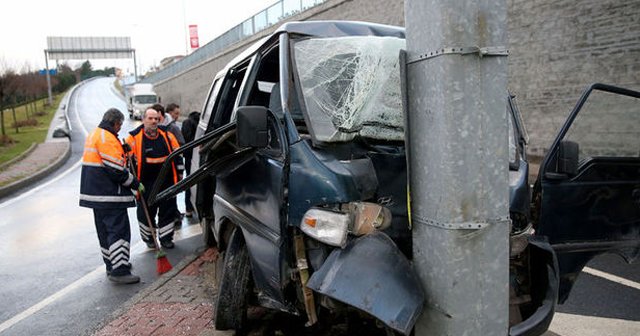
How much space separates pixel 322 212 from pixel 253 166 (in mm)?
823

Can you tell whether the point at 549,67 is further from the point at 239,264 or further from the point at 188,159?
the point at 239,264

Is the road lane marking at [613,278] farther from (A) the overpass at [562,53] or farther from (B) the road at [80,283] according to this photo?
(A) the overpass at [562,53]

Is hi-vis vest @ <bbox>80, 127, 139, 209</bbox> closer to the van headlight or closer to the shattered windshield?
the shattered windshield

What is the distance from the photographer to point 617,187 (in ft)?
11.6

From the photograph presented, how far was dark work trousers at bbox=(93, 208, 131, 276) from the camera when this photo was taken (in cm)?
521

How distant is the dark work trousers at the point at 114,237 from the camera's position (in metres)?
5.21

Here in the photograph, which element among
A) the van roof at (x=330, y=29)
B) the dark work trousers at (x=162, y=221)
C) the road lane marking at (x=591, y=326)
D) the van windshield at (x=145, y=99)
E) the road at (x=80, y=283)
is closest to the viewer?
the van roof at (x=330, y=29)

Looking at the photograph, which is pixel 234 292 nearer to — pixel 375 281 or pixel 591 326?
pixel 375 281

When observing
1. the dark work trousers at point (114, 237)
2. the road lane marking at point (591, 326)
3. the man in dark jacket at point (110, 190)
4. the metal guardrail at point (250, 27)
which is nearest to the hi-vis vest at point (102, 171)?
the man in dark jacket at point (110, 190)

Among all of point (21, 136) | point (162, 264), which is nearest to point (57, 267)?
point (162, 264)

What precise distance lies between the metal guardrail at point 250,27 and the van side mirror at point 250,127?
19.8 metres

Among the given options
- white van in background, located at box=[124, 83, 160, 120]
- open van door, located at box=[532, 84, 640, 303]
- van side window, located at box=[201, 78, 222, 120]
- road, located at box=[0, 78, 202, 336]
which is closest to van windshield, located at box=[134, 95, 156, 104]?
white van in background, located at box=[124, 83, 160, 120]

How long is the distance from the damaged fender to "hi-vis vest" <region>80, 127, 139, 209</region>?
11.4 feet

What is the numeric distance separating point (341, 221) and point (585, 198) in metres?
1.94
